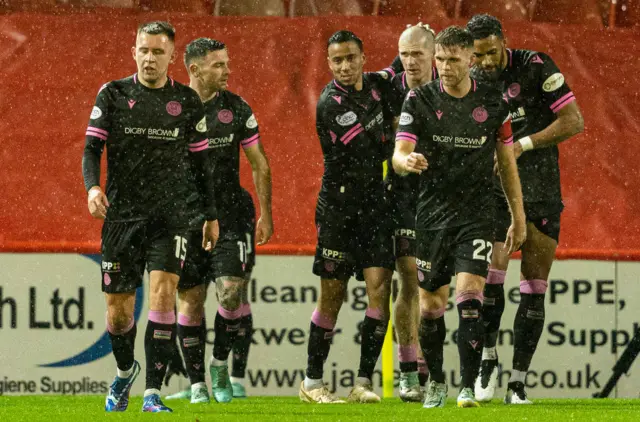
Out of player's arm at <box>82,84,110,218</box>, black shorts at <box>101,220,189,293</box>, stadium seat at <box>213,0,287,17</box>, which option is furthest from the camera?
stadium seat at <box>213,0,287,17</box>

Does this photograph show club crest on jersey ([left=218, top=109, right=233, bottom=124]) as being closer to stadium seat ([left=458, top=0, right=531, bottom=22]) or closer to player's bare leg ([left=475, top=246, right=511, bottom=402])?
player's bare leg ([left=475, top=246, right=511, bottom=402])

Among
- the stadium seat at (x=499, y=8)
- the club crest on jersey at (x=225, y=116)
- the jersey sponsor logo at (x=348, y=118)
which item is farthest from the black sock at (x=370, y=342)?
the stadium seat at (x=499, y=8)

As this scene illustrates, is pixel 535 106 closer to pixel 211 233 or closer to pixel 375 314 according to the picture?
pixel 375 314

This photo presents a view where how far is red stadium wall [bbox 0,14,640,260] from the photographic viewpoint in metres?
10.8

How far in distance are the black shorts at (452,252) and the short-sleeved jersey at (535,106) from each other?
958 mm

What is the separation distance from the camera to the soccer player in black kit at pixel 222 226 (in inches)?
300

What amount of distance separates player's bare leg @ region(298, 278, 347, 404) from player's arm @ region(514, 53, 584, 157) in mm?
1378

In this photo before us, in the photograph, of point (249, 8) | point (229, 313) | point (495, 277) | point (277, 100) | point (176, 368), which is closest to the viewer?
point (495, 277)

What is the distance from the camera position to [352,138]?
762 cm

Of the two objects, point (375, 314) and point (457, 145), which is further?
point (375, 314)

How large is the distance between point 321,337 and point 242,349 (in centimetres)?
98

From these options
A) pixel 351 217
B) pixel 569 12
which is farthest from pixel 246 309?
pixel 569 12

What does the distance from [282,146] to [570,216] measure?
2475mm

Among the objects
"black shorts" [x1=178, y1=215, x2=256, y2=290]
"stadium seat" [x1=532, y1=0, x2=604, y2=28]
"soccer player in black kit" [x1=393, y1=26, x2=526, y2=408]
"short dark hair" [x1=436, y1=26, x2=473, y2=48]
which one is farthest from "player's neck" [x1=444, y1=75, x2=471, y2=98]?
"stadium seat" [x1=532, y1=0, x2=604, y2=28]
